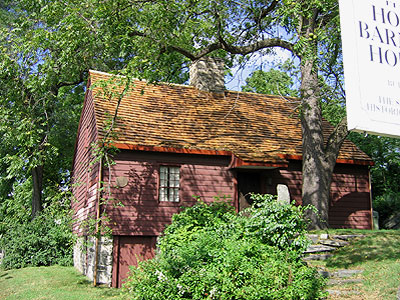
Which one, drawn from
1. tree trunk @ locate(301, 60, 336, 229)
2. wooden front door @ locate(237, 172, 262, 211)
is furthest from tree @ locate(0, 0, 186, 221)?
tree trunk @ locate(301, 60, 336, 229)

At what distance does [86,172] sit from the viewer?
54.6ft

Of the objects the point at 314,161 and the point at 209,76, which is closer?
the point at 314,161

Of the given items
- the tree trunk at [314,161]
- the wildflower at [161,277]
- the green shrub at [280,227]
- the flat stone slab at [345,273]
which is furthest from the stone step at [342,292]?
the tree trunk at [314,161]

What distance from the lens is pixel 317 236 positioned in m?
12.0

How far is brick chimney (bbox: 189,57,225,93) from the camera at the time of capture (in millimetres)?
18750

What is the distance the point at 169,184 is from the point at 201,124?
3043 millimetres

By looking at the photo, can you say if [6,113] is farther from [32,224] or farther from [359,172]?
[359,172]

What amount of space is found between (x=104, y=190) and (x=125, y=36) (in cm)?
496

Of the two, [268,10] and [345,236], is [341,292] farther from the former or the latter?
[268,10]

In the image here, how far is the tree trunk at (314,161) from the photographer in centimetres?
1377

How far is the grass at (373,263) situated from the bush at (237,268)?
1002 mm

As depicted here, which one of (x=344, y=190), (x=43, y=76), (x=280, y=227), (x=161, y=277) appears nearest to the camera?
(x=161, y=277)

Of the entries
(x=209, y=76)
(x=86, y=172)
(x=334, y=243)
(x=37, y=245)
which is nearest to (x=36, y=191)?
(x=37, y=245)

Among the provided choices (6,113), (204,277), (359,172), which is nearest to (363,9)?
(204,277)
